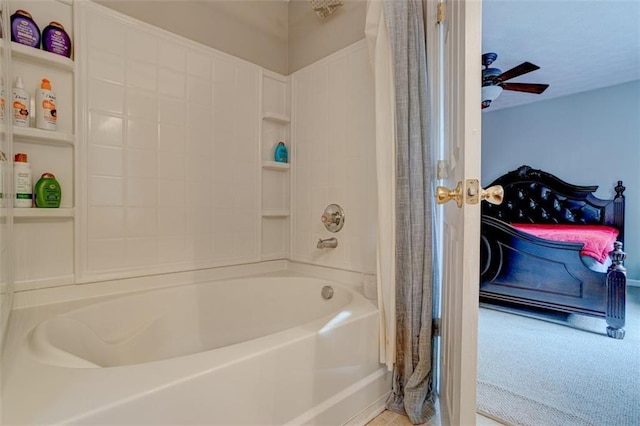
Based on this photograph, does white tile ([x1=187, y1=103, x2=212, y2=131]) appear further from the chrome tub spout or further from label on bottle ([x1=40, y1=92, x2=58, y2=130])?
the chrome tub spout

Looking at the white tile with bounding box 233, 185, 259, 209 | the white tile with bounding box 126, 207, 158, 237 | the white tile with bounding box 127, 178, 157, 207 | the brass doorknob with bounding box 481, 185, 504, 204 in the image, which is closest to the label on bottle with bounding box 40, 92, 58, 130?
the white tile with bounding box 127, 178, 157, 207

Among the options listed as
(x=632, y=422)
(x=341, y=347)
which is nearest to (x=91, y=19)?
(x=341, y=347)

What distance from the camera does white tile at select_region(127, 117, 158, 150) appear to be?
151cm

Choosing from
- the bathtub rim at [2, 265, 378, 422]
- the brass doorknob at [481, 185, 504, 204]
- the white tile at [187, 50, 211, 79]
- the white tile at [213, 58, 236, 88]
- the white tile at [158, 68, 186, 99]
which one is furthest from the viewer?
the white tile at [213, 58, 236, 88]

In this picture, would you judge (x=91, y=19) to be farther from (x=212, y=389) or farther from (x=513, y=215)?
(x=513, y=215)

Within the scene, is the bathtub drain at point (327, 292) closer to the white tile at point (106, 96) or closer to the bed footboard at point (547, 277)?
the white tile at point (106, 96)

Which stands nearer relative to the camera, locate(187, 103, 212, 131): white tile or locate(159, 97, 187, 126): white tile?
locate(159, 97, 187, 126): white tile

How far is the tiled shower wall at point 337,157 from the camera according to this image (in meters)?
1.75

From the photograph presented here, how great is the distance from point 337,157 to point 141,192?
1.14 m

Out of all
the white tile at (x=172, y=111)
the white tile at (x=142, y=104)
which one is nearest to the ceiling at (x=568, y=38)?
the white tile at (x=172, y=111)

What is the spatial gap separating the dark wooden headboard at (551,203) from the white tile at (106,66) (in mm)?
4242

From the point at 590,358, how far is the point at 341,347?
1.83 metres

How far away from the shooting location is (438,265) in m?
1.39

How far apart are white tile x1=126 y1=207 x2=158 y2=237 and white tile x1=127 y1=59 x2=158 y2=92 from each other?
2.09ft
